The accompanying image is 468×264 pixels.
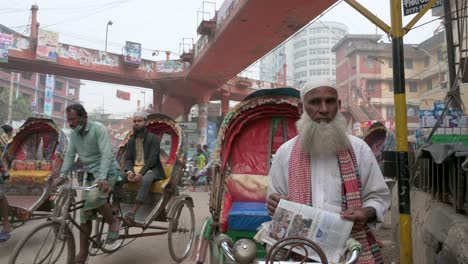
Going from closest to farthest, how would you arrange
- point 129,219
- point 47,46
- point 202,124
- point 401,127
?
point 401,127 → point 129,219 → point 47,46 → point 202,124

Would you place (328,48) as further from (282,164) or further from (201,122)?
(282,164)

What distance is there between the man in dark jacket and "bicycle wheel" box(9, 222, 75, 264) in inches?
41.4

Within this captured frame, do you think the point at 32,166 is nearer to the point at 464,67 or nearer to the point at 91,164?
the point at 91,164

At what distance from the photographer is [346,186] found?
5.77 ft

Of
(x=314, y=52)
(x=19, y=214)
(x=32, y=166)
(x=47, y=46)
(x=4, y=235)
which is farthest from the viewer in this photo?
(x=314, y=52)

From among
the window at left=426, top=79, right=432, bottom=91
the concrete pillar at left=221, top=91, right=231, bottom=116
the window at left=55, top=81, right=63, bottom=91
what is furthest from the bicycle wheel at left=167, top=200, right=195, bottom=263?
the window at left=55, top=81, right=63, bottom=91

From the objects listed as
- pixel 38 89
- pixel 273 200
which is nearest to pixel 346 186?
pixel 273 200

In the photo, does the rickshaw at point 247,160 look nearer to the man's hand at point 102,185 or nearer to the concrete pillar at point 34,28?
the man's hand at point 102,185

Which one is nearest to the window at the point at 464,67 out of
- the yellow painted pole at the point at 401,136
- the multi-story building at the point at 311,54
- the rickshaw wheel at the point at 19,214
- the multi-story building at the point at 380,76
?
the yellow painted pole at the point at 401,136

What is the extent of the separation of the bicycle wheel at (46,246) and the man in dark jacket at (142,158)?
3.45ft

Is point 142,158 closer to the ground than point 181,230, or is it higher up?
higher up

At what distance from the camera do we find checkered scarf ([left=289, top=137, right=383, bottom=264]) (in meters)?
1.75

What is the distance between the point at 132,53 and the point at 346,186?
1665cm

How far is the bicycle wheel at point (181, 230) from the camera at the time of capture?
185 inches
